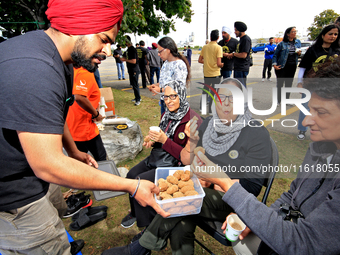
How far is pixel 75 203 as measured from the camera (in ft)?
8.32

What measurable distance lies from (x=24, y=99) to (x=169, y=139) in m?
1.58

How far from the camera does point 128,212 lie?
8.27 feet

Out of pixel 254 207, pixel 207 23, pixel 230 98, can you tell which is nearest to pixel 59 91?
pixel 254 207

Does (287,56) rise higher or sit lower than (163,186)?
higher

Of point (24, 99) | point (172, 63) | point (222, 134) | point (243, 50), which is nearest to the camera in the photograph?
point (24, 99)

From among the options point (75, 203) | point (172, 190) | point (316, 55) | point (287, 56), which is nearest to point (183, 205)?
point (172, 190)

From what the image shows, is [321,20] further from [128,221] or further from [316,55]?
[128,221]

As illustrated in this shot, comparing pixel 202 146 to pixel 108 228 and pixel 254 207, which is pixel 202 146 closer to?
pixel 254 207

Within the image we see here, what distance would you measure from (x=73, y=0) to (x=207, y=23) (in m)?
27.6

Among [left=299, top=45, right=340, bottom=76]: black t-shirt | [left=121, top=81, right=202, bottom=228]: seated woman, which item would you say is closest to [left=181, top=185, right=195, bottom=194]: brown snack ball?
[left=121, top=81, right=202, bottom=228]: seated woman

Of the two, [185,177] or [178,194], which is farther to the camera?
[185,177]

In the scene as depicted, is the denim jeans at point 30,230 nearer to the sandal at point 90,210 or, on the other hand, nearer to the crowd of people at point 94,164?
the crowd of people at point 94,164

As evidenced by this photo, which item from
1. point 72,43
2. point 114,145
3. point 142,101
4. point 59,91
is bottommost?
point 142,101

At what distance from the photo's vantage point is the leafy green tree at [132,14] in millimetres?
4918
